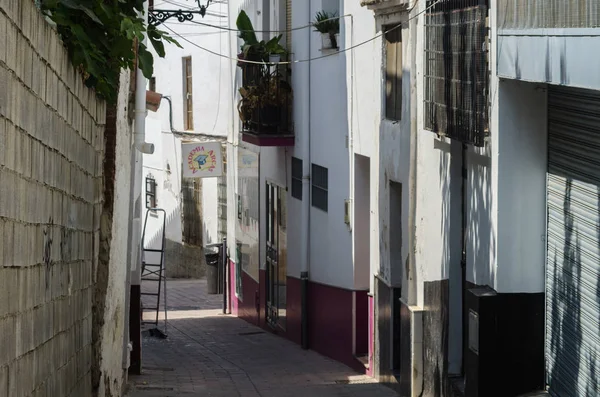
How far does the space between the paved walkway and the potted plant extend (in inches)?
192

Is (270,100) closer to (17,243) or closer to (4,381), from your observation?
(17,243)

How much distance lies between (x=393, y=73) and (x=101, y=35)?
640cm

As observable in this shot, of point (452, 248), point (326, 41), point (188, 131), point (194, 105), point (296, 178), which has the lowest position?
point (452, 248)

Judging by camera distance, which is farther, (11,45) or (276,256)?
(276,256)

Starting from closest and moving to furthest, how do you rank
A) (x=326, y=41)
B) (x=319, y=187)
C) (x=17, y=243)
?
(x=17, y=243)
(x=326, y=41)
(x=319, y=187)

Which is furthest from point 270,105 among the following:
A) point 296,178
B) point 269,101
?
point 296,178

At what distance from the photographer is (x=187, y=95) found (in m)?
30.7

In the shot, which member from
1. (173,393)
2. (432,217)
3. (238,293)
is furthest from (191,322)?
(432,217)

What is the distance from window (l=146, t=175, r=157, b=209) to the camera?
111ft

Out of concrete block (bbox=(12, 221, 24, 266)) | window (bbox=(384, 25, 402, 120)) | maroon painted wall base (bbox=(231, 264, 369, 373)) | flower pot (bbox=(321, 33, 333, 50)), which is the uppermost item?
flower pot (bbox=(321, 33, 333, 50))

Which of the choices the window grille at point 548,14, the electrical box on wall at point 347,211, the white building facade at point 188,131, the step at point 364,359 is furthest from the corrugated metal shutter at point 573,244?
the white building facade at point 188,131

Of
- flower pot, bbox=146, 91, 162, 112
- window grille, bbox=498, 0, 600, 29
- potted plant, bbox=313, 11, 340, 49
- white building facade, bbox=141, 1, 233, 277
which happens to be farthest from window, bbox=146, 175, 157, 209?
window grille, bbox=498, 0, 600, 29

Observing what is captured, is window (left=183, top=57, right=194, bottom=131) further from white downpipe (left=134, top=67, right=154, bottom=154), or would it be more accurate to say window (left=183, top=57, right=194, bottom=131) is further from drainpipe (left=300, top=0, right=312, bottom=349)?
white downpipe (left=134, top=67, right=154, bottom=154)

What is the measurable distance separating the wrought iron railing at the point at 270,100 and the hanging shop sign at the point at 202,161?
14.6 ft
